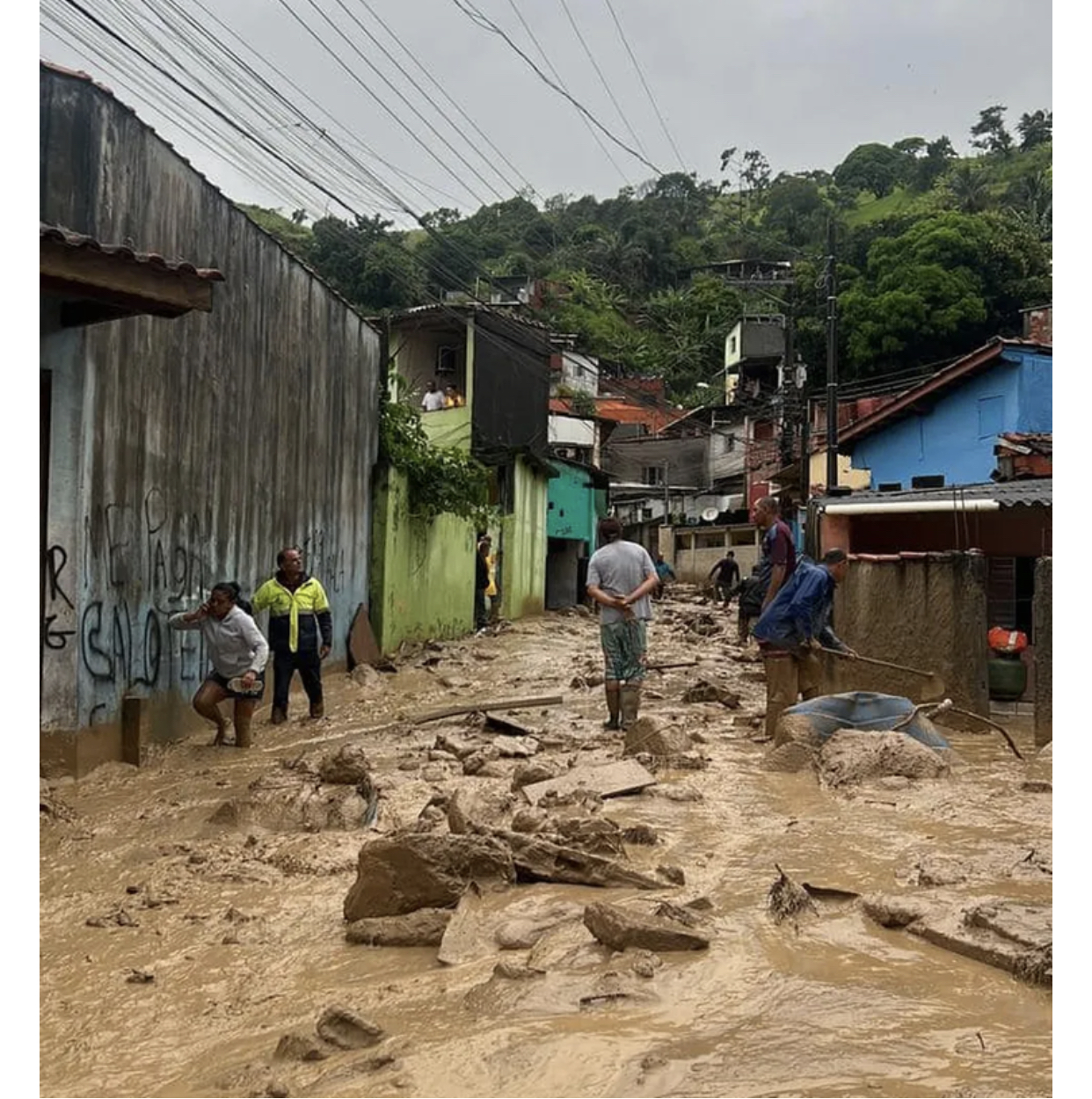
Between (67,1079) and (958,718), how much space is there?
312 inches

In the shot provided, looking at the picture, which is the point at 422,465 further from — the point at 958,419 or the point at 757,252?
the point at 757,252

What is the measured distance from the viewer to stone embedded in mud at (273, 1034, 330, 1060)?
314cm

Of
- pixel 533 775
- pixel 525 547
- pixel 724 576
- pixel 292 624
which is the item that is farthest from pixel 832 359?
pixel 533 775

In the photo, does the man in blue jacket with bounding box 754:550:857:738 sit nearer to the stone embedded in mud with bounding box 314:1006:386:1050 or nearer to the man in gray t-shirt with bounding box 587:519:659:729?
the man in gray t-shirt with bounding box 587:519:659:729

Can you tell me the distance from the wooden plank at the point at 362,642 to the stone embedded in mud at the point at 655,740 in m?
6.38

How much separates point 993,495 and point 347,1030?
31.9 feet

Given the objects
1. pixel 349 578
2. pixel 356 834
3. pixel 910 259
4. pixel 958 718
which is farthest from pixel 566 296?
pixel 356 834

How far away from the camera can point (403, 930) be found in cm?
420

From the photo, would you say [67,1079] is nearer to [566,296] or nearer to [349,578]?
[349,578]

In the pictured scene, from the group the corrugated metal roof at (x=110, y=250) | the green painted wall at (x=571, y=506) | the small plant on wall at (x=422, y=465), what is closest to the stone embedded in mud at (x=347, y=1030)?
the corrugated metal roof at (x=110, y=250)

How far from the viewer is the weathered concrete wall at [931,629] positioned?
32.0ft

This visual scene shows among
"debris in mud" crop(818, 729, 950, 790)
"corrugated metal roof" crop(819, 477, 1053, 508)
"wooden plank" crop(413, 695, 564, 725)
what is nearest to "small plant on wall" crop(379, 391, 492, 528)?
"wooden plank" crop(413, 695, 564, 725)

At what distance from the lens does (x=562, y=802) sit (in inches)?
246

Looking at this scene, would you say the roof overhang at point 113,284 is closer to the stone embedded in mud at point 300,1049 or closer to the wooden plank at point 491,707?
the stone embedded in mud at point 300,1049
